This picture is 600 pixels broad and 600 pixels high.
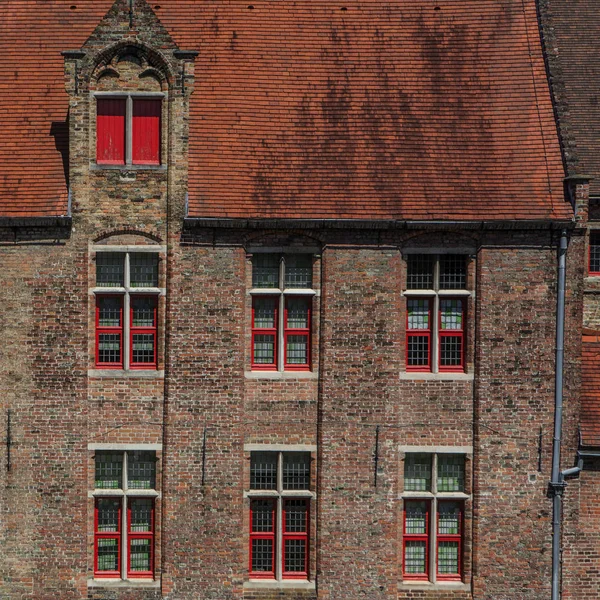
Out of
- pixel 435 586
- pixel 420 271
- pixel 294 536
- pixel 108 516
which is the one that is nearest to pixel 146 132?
pixel 420 271

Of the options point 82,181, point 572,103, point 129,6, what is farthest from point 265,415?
point 572,103

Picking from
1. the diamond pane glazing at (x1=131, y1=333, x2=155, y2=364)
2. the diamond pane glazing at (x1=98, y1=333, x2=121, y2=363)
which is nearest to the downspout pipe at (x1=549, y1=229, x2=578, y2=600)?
the diamond pane glazing at (x1=131, y1=333, x2=155, y2=364)

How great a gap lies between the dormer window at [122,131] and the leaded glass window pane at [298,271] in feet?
11.2

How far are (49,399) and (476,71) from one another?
463 inches

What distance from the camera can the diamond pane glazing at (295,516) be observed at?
64.9 ft

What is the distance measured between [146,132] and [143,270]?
284cm

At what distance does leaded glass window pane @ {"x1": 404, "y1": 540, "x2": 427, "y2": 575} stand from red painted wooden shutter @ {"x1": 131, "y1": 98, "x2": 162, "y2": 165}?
31.3 feet

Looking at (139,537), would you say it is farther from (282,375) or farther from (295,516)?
(282,375)

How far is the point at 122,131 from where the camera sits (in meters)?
19.6

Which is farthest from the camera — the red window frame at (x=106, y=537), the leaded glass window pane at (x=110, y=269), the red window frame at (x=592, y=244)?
the red window frame at (x=592, y=244)

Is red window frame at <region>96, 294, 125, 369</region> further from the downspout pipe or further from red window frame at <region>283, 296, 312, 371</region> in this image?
the downspout pipe

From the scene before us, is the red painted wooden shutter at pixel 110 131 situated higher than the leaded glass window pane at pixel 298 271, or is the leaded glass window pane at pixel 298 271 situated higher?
the red painted wooden shutter at pixel 110 131

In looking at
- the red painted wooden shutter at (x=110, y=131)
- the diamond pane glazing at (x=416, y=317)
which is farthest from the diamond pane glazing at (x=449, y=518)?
the red painted wooden shutter at (x=110, y=131)

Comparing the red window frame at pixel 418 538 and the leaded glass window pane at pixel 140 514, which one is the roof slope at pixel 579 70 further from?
the leaded glass window pane at pixel 140 514
